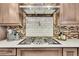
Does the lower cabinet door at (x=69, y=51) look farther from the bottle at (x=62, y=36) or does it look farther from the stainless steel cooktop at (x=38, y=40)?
the bottle at (x=62, y=36)

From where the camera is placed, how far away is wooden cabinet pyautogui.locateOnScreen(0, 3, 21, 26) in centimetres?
228

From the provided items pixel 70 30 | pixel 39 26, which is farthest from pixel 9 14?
pixel 70 30

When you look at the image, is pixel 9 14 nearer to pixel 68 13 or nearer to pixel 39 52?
pixel 39 52

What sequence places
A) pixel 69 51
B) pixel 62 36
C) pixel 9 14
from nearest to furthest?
pixel 69 51
pixel 9 14
pixel 62 36

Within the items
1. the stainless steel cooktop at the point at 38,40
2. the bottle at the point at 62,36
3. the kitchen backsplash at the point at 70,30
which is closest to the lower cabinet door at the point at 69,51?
the stainless steel cooktop at the point at 38,40

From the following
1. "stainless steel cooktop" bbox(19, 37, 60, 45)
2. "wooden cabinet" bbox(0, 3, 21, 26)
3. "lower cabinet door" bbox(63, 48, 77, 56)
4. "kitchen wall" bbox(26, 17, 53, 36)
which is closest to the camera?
"lower cabinet door" bbox(63, 48, 77, 56)

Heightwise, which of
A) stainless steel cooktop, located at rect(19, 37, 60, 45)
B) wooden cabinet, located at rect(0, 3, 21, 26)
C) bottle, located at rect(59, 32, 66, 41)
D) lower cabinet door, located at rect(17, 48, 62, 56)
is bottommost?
lower cabinet door, located at rect(17, 48, 62, 56)

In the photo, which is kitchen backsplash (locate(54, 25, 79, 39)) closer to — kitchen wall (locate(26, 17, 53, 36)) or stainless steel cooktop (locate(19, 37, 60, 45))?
kitchen wall (locate(26, 17, 53, 36))

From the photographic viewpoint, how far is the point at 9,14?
2291 millimetres

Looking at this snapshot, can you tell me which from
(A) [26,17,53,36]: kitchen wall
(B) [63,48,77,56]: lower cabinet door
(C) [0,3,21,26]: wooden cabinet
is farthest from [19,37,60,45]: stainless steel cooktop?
(C) [0,3,21,26]: wooden cabinet

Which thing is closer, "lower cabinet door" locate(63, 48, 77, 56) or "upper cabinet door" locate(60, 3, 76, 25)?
"lower cabinet door" locate(63, 48, 77, 56)

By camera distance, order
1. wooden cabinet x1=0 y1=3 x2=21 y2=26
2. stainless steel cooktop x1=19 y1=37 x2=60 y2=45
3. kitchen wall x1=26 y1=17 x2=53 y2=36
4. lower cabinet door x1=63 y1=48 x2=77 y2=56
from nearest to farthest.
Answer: lower cabinet door x1=63 y1=48 x2=77 y2=56 < stainless steel cooktop x1=19 y1=37 x2=60 y2=45 < wooden cabinet x1=0 y1=3 x2=21 y2=26 < kitchen wall x1=26 y1=17 x2=53 y2=36

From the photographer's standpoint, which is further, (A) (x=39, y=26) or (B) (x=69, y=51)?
(A) (x=39, y=26)

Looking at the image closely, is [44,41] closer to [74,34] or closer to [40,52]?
[40,52]
